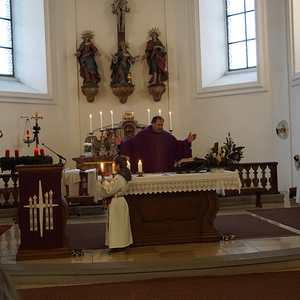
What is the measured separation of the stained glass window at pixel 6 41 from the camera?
514 inches

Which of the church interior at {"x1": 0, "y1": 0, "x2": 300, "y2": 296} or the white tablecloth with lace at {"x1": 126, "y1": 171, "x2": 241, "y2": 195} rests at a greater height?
the church interior at {"x1": 0, "y1": 0, "x2": 300, "y2": 296}

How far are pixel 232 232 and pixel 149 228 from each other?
1.42 m

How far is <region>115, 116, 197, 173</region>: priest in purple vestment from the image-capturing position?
7.20 meters

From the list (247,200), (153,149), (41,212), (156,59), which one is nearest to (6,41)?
(156,59)

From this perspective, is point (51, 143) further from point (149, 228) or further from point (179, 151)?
point (149, 228)

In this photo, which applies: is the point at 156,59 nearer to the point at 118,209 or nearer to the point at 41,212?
the point at 118,209

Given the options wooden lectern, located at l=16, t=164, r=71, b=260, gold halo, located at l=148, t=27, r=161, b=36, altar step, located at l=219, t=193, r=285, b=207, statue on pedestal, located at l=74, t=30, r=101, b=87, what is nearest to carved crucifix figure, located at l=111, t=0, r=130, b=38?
gold halo, located at l=148, t=27, r=161, b=36

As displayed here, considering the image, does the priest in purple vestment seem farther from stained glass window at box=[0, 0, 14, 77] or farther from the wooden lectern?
stained glass window at box=[0, 0, 14, 77]

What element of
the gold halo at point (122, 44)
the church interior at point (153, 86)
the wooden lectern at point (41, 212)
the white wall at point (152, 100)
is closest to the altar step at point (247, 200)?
the church interior at point (153, 86)

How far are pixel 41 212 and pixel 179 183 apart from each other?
1.86 metres

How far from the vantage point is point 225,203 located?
31.3 feet

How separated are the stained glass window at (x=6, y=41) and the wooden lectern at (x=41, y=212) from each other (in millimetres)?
8775

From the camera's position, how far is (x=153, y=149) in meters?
7.24

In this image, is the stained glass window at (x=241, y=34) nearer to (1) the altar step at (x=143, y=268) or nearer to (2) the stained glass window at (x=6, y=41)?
(2) the stained glass window at (x=6, y=41)
